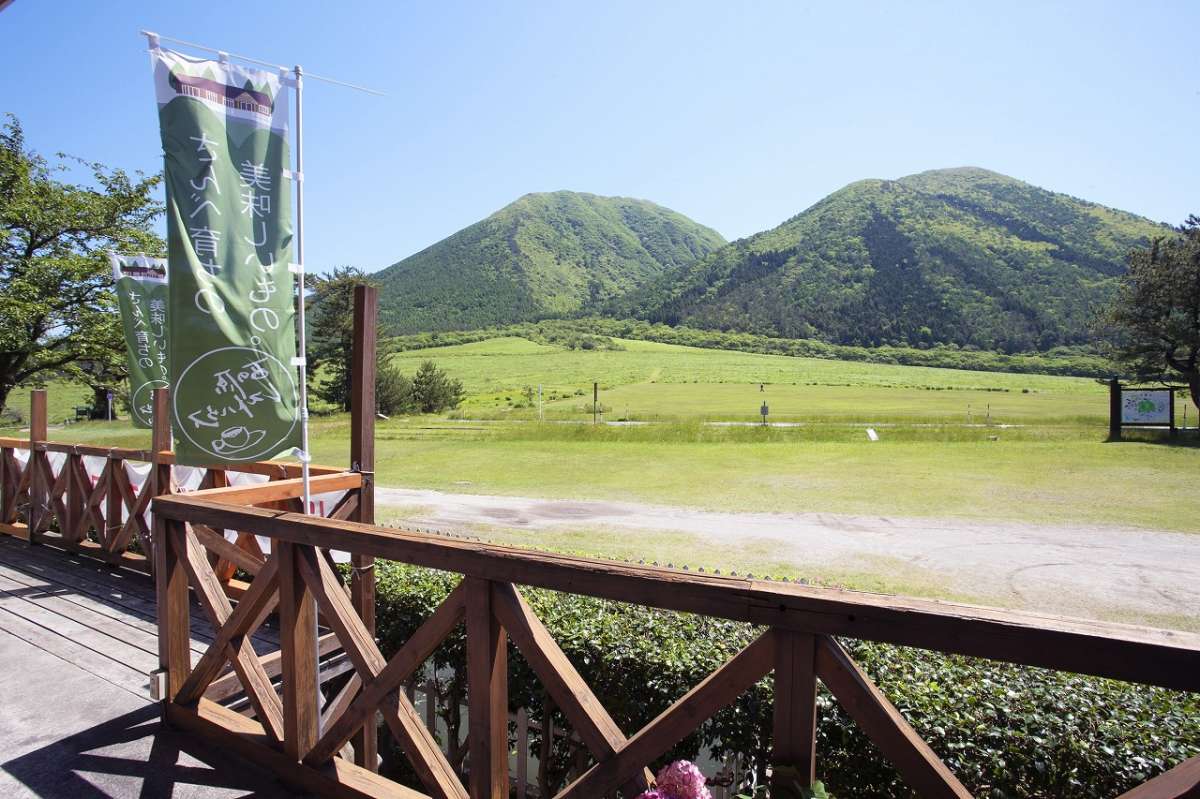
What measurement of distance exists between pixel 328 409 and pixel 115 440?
2808cm

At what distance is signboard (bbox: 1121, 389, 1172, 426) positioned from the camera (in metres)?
24.3

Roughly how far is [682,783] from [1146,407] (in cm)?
2991

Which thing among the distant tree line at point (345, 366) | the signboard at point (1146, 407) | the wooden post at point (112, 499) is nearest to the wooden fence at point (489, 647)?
the wooden post at point (112, 499)

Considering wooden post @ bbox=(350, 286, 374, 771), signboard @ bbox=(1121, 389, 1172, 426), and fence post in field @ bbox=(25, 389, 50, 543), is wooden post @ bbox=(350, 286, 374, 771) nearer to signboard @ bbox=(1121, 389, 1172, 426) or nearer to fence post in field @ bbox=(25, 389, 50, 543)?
fence post in field @ bbox=(25, 389, 50, 543)

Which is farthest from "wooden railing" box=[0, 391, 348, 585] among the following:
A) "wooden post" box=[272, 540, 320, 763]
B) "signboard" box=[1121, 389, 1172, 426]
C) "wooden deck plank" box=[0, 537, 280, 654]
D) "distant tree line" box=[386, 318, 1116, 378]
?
"distant tree line" box=[386, 318, 1116, 378]

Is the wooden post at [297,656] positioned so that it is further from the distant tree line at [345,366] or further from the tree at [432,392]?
the tree at [432,392]

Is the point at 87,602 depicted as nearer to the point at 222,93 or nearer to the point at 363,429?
the point at 363,429

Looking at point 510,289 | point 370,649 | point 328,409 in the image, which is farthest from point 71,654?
point 510,289

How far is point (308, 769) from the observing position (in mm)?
2668

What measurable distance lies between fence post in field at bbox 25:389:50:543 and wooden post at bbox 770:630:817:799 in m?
8.26

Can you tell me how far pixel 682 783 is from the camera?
5.76 ft

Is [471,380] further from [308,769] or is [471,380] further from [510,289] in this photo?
[510,289]

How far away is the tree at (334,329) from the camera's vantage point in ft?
159

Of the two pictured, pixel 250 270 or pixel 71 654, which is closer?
pixel 250 270
